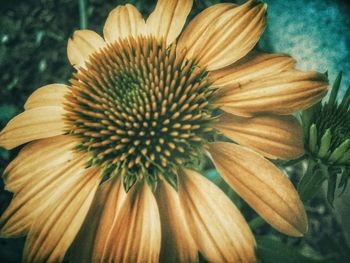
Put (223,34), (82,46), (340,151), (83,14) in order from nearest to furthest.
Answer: (340,151) < (223,34) < (82,46) < (83,14)

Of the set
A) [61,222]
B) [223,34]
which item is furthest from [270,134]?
[61,222]

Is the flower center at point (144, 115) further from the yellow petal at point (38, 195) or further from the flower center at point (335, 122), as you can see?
the flower center at point (335, 122)

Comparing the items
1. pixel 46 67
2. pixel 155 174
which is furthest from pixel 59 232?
pixel 46 67

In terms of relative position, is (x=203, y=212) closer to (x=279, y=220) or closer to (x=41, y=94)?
(x=279, y=220)

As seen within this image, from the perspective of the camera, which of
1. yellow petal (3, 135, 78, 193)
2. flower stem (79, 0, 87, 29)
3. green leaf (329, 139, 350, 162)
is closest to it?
green leaf (329, 139, 350, 162)

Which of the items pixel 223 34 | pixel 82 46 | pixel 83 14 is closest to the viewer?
pixel 223 34

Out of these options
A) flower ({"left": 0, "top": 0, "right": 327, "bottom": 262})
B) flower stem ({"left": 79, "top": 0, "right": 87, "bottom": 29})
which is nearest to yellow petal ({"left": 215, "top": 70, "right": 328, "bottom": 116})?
flower ({"left": 0, "top": 0, "right": 327, "bottom": 262})

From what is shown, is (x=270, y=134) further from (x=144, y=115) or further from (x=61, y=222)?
(x=61, y=222)

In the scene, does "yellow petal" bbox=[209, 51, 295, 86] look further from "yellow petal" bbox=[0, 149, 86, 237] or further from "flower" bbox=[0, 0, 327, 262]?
"yellow petal" bbox=[0, 149, 86, 237]
